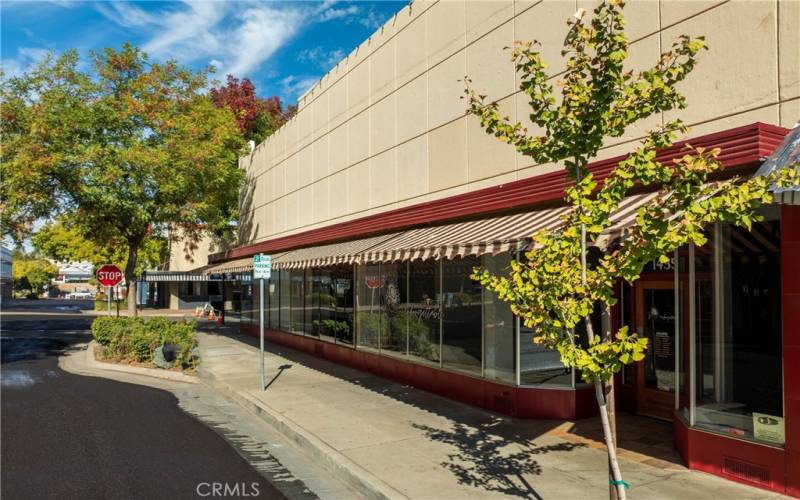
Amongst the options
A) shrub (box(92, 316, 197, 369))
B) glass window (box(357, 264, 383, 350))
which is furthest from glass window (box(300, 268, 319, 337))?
shrub (box(92, 316, 197, 369))

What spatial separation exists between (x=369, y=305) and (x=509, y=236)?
7060mm

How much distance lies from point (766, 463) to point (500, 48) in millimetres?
7197

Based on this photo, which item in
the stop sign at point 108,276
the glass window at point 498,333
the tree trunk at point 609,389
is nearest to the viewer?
the tree trunk at point 609,389

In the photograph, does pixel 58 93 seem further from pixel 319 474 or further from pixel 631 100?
pixel 631 100

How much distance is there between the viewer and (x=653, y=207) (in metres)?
3.87

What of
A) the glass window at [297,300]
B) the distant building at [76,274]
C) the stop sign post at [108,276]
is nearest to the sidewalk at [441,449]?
the glass window at [297,300]

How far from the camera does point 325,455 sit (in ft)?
23.5

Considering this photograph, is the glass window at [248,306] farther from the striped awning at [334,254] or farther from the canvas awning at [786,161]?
the canvas awning at [786,161]

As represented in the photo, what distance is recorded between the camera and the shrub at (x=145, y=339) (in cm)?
1495

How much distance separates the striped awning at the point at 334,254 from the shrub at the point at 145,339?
3.00 metres

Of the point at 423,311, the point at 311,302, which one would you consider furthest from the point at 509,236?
the point at 311,302

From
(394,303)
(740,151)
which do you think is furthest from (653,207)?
(394,303)

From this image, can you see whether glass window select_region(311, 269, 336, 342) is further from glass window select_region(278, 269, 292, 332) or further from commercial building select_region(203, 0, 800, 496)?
glass window select_region(278, 269, 292, 332)

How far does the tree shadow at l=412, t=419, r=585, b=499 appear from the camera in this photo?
6.05 metres
